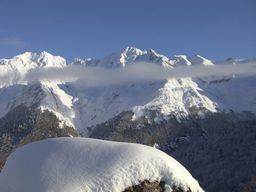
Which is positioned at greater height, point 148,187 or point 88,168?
point 88,168

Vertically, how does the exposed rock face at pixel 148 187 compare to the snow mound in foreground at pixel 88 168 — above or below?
below

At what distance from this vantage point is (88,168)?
2809 centimetres

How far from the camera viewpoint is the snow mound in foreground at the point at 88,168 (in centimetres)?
2734

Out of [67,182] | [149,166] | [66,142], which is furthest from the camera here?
[66,142]

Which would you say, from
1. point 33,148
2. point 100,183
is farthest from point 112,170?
point 33,148

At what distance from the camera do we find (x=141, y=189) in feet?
92.9

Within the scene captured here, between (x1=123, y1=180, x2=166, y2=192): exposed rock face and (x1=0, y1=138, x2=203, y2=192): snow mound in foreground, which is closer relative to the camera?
(x1=0, y1=138, x2=203, y2=192): snow mound in foreground

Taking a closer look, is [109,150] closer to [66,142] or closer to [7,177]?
[66,142]

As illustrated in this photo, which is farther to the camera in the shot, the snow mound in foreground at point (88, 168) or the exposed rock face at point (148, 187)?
the exposed rock face at point (148, 187)

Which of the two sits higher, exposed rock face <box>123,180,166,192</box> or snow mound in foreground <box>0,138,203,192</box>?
snow mound in foreground <box>0,138,203,192</box>

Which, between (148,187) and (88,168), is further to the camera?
(148,187)

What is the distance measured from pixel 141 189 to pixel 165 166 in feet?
5.76

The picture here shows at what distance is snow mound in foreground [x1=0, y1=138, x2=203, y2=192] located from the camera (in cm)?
2734

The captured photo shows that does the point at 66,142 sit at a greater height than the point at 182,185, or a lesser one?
greater
